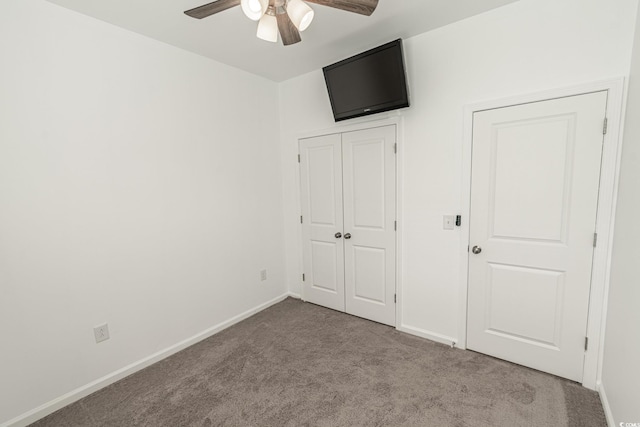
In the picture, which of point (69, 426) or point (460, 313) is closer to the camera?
point (69, 426)

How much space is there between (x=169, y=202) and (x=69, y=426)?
1.59 metres

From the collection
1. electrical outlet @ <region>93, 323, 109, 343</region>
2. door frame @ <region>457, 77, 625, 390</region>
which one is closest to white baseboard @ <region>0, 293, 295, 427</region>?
electrical outlet @ <region>93, 323, 109, 343</region>

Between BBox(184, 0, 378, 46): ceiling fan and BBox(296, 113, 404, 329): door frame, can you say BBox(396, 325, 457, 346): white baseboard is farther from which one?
BBox(184, 0, 378, 46): ceiling fan

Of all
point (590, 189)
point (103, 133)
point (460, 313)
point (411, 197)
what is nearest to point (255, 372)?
point (460, 313)

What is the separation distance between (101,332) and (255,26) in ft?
8.35

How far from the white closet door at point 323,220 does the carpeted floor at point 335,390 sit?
763 millimetres

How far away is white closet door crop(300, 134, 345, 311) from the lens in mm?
3051

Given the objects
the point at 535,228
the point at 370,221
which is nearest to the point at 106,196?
the point at 370,221

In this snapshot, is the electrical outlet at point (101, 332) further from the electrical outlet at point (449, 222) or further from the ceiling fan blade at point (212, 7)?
the electrical outlet at point (449, 222)

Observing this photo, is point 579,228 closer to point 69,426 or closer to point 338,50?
point 338,50

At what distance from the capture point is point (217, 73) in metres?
2.74

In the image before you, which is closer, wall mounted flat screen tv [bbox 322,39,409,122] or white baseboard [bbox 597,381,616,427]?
white baseboard [bbox 597,381,616,427]

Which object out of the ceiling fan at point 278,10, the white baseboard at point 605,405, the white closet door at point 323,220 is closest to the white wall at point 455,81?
the white closet door at point 323,220

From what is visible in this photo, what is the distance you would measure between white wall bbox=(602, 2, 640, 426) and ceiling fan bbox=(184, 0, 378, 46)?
1559 millimetres
